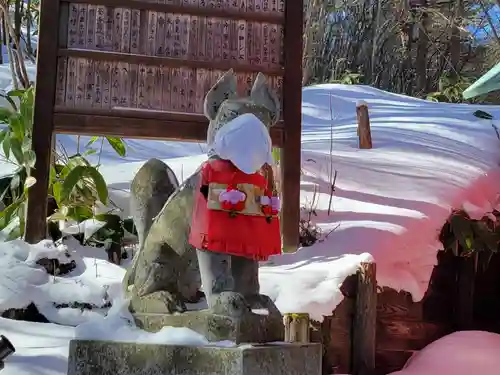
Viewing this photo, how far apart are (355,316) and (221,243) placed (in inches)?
91.3

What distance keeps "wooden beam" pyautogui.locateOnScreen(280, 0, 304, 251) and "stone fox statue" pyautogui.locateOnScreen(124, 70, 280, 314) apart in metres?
2.05

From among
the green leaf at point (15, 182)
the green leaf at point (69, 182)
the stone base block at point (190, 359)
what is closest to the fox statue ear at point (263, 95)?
the stone base block at point (190, 359)

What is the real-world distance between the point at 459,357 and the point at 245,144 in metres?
3.00

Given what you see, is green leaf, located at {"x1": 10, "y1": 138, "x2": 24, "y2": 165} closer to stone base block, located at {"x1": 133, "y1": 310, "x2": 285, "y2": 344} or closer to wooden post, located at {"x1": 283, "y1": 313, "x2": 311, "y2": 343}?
wooden post, located at {"x1": 283, "y1": 313, "x2": 311, "y2": 343}

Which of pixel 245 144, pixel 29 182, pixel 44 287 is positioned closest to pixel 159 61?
pixel 29 182

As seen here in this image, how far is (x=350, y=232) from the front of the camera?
16.3ft

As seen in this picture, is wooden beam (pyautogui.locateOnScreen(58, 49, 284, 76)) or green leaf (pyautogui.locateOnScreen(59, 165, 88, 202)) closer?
wooden beam (pyautogui.locateOnScreen(58, 49, 284, 76))

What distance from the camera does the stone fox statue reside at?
7.98 ft

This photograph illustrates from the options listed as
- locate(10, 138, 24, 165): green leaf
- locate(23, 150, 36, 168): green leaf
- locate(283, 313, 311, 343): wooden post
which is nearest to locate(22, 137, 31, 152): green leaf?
locate(10, 138, 24, 165): green leaf

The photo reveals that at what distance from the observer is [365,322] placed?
4426 millimetres

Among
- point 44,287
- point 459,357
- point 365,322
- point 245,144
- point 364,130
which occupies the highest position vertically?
point 364,130

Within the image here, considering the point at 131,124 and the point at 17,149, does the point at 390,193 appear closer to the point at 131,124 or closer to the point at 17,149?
the point at 131,124

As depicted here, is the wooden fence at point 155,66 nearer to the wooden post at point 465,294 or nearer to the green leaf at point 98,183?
the green leaf at point 98,183

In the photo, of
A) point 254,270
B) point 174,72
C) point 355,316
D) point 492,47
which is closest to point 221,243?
point 254,270
